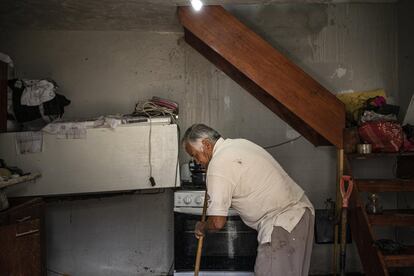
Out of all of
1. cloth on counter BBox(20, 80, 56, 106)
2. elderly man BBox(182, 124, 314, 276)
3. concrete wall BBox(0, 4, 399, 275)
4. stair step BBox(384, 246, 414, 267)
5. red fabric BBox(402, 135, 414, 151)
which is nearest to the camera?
elderly man BBox(182, 124, 314, 276)

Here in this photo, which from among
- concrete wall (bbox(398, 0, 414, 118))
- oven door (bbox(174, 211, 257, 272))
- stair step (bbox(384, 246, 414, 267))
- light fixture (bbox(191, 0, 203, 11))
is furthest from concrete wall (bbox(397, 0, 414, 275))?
light fixture (bbox(191, 0, 203, 11))

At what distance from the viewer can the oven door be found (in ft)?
8.99

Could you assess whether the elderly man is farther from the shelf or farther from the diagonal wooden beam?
the shelf

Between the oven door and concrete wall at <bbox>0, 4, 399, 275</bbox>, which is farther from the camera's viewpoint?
concrete wall at <bbox>0, 4, 399, 275</bbox>

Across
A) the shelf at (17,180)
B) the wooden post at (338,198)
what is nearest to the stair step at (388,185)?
the wooden post at (338,198)

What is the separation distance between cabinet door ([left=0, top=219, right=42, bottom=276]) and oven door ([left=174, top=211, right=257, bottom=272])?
103 centimetres

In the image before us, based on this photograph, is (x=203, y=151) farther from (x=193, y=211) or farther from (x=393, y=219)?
(x=393, y=219)

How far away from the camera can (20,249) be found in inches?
78.0

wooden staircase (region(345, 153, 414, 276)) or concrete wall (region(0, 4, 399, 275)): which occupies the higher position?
concrete wall (region(0, 4, 399, 275))

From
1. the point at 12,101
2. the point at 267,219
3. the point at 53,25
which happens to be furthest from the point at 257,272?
the point at 53,25

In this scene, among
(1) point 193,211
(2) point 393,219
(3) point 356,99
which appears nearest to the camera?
(2) point 393,219

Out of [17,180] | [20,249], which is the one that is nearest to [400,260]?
[20,249]

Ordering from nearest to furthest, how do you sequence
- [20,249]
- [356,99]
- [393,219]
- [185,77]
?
1. [20,249]
2. [393,219]
3. [356,99]
4. [185,77]

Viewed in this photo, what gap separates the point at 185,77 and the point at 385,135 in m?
1.78
